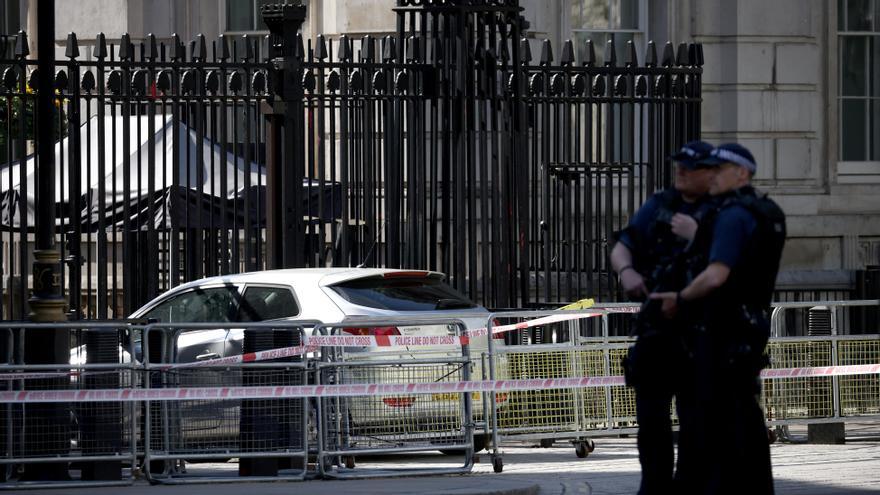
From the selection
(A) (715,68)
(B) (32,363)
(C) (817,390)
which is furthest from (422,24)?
(A) (715,68)

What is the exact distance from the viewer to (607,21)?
75.9ft

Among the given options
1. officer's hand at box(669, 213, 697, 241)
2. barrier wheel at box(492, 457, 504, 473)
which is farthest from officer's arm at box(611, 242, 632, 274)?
barrier wheel at box(492, 457, 504, 473)

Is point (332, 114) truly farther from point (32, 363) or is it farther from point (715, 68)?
point (715, 68)

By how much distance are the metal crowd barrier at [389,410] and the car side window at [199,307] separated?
1978 mm

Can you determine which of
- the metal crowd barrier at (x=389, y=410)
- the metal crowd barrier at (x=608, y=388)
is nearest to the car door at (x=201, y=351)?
the metal crowd barrier at (x=389, y=410)

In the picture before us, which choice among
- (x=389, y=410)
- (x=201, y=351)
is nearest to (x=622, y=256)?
(x=389, y=410)

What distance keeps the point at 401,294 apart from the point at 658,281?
5.44m

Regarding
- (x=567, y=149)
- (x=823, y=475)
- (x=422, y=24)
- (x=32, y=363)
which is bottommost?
(x=823, y=475)

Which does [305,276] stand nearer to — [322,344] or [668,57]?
[322,344]

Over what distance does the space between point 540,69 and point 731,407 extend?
Answer: 853cm

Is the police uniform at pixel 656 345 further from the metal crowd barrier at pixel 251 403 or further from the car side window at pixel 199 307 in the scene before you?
the car side window at pixel 199 307

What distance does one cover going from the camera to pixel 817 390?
14703 millimetres

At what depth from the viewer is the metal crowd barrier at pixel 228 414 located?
37.9ft

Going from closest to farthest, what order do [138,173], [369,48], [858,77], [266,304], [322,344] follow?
[322,344]
[266,304]
[138,173]
[369,48]
[858,77]
